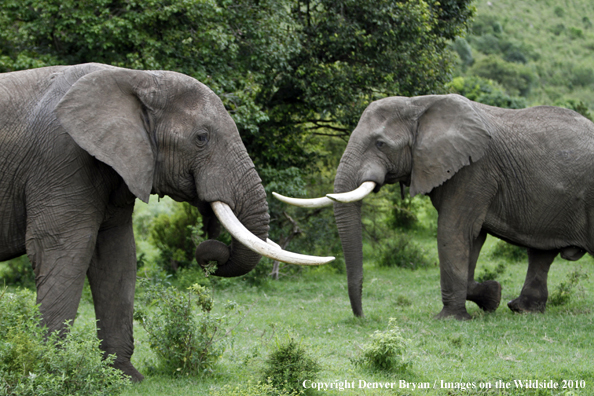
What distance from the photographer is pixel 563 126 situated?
9430 millimetres

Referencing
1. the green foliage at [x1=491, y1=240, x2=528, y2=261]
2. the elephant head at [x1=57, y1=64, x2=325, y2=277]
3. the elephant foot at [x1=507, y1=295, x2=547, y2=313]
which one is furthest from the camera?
the green foliage at [x1=491, y1=240, x2=528, y2=261]

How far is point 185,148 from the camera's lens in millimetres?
5516

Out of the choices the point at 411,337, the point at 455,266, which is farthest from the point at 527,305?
the point at 411,337

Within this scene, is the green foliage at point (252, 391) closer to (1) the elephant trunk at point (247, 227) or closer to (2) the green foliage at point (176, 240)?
(1) the elephant trunk at point (247, 227)

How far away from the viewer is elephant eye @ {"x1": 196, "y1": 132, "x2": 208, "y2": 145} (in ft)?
18.1

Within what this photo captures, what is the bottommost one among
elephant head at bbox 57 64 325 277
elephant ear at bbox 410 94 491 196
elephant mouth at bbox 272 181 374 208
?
elephant mouth at bbox 272 181 374 208

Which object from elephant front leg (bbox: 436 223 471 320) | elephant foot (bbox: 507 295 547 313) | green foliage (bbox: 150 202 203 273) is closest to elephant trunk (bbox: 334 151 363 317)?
elephant front leg (bbox: 436 223 471 320)

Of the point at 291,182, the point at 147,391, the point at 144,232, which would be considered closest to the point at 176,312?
the point at 147,391

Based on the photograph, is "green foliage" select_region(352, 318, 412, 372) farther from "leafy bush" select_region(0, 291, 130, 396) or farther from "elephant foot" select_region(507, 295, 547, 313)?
"elephant foot" select_region(507, 295, 547, 313)

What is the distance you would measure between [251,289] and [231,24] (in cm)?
449

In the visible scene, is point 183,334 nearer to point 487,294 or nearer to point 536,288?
point 487,294

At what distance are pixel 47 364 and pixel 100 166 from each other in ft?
4.71

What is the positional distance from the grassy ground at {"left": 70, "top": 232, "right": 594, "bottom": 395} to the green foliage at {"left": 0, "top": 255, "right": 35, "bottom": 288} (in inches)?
76.0

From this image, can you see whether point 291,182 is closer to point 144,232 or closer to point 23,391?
point 144,232
